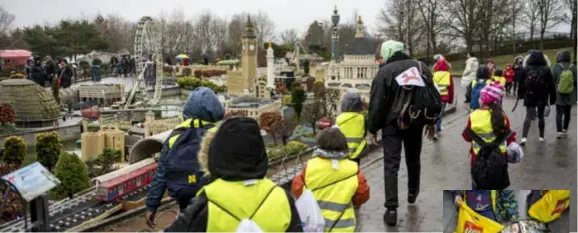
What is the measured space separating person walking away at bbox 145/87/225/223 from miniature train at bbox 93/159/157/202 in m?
2.22

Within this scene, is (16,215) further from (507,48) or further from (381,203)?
(507,48)

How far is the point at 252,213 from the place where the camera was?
2838mm

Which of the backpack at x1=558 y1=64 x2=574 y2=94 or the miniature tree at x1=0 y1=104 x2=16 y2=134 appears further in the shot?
the miniature tree at x1=0 y1=104 x2=16 y2=134

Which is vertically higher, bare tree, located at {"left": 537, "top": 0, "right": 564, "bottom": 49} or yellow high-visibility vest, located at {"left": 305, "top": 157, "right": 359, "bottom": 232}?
bare tree, located at {"left": 537, "top": 0, "right": 564, "bottom": 49}

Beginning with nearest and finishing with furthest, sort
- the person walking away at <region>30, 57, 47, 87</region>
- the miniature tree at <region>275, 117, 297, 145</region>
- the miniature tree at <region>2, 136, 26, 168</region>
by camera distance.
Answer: the miniature tree at <region>2, 136, 26, 168</region>, the miniature tree at <region>275, 117, 297, 145</region>, the person walking away at <region>30, 57, 47, 87</region>

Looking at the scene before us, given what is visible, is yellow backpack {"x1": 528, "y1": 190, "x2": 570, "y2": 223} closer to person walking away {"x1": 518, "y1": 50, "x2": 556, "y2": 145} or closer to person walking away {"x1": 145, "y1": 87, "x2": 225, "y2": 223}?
person walking away {"x1": 145, "y1": 87, "x2": 225, "y2": 223}

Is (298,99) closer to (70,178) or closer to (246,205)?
(70,178)

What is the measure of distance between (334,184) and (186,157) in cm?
92

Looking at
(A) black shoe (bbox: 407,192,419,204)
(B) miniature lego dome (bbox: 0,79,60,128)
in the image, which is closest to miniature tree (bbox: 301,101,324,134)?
(A) black shoe (bbox: 407,192,419,204)

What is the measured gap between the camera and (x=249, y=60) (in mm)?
30094

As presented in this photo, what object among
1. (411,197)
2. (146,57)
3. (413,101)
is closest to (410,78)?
(413,101)

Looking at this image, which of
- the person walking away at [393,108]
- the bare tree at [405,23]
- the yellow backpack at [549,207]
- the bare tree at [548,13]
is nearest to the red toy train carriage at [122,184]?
the person walking away at [393,108]

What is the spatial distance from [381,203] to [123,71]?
33100mm

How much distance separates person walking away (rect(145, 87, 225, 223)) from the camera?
423 cm
